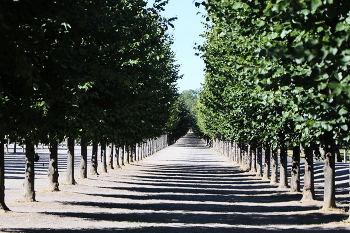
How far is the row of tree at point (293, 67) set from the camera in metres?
5.62

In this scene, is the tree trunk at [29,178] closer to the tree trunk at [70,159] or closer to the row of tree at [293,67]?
the tree trunk at [70,159]

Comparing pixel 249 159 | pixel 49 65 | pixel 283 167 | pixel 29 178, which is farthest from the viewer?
pixel 249 159

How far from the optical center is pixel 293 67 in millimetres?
11922

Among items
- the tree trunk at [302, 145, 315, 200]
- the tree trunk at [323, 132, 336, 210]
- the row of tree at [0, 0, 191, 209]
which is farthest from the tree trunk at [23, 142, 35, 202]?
the tree trunk at [302, 145, 315, 200]

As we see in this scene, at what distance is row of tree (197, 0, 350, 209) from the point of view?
5.62 metres

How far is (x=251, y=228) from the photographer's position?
672 inches

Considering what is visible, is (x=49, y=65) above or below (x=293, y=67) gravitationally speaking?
below

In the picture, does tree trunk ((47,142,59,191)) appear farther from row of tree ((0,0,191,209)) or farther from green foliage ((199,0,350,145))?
row of tree ((0,0,191,209))

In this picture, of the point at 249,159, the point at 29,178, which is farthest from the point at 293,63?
the point at 249,159

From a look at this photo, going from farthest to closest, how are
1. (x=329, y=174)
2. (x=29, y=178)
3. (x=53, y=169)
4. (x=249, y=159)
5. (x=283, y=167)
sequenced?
(x=249, y=159)
(x=283, y=167)
(x=53, y=169)
(x=29, y=178)
(x=329, y=174)

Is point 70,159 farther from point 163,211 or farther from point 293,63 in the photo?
point 293,63

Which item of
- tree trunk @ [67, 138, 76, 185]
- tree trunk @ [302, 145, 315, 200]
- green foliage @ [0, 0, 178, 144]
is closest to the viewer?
green foliage @ [0, 0, 178, 144]

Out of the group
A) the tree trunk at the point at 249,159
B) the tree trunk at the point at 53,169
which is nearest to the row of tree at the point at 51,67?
the tree trunk at the point at 53,169

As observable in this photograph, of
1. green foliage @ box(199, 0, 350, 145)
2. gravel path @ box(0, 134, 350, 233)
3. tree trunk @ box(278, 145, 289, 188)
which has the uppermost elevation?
green foliage @ box(199, 0, 350, 145)
